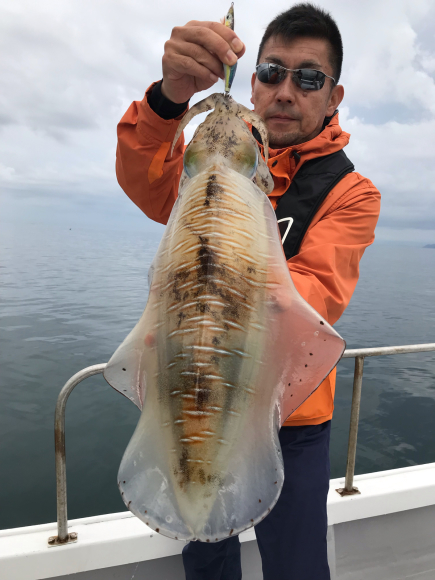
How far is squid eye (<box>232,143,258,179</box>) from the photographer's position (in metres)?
1.25

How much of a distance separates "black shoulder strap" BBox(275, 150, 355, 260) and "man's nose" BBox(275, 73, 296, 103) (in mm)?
434

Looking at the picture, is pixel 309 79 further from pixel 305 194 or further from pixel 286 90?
pixel 305 194

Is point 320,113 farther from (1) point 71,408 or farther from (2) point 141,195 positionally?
(1) point 71,408

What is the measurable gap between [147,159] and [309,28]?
4.72 ft

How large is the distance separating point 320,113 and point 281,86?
39 centimetres

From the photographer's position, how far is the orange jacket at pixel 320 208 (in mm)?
1726

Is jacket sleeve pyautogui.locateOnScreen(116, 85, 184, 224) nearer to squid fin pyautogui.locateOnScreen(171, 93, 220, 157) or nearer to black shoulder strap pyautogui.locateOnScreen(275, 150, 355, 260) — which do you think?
squid fin pyautogui.locateOnScreen(171, 93, 220, 157)

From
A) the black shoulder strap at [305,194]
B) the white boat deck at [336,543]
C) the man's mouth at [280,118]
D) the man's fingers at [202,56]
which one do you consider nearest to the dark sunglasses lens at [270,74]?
the man's mouth at [280,118]

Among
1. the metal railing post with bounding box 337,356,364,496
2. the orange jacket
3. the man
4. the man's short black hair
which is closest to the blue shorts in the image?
the man

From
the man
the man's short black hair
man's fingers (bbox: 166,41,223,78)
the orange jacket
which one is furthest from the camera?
the man's short black hair

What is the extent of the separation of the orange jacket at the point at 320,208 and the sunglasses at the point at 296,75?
350 millimetres

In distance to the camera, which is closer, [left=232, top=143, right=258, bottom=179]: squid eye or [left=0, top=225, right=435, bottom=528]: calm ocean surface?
[left=232, top=143, right=258, bottom=179]: squid eye

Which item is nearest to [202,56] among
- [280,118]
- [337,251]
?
[337,251]

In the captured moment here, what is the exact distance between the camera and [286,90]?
7.61 feet
